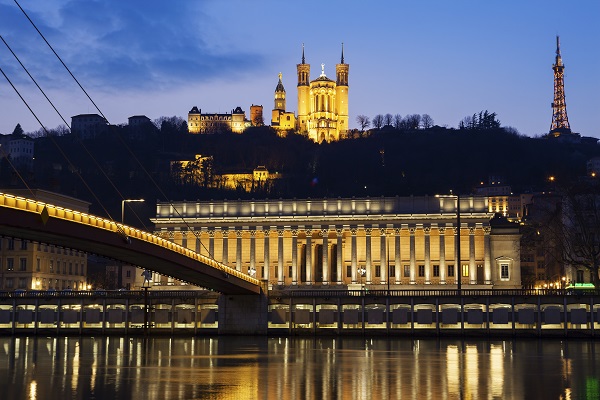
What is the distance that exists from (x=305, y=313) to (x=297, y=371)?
1970 inches

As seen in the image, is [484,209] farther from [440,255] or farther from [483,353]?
[483,353]

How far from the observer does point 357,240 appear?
160500mm

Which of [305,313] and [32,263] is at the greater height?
[32,263]

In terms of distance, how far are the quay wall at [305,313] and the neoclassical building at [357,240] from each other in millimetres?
48028

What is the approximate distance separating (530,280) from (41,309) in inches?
4528

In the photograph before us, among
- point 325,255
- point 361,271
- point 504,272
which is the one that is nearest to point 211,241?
point 325,255

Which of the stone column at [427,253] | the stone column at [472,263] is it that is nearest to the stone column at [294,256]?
the stone column at [427,253]

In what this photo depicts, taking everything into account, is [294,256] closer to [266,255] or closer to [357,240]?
[266,255]

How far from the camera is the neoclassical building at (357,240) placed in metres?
157

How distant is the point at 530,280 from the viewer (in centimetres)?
19650

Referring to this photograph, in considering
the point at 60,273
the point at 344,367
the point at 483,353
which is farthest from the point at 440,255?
the point at 344,367

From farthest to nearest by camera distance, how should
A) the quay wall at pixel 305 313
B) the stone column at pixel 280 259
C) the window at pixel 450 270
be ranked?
the stone column at pixel 280 259, the window at pixel 450 270, the quay wall at pixel 305 313

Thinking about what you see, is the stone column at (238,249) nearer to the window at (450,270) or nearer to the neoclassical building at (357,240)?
the neoclassical building at (357,240)

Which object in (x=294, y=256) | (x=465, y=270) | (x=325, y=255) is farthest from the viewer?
(x=294, y=256)
